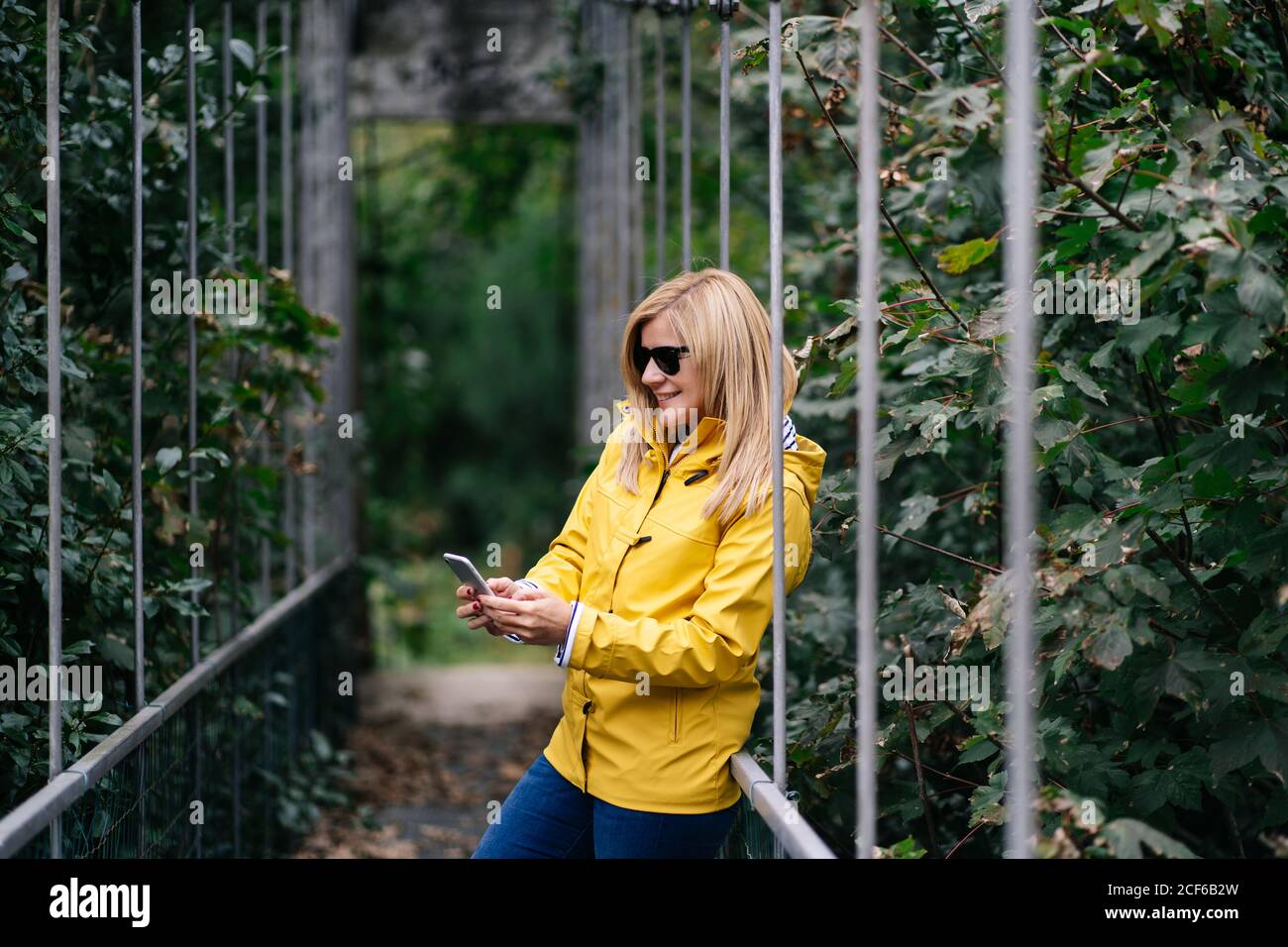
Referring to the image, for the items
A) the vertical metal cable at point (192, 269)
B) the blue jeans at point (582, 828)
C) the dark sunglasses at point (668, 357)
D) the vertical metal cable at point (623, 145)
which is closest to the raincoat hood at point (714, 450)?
the dark sunglasses at point (668, 357)

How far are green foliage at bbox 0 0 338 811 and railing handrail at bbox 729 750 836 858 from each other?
4.39 ft

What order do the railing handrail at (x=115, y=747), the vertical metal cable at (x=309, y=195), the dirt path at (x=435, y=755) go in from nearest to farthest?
the railing handrail at (x=115, y=747) → the dirt path at (x=435, y=755) → the vertical metal cable at (x=309, y=195)

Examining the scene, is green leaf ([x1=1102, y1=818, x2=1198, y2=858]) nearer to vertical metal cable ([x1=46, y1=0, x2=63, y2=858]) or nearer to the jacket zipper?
the jacket zipper

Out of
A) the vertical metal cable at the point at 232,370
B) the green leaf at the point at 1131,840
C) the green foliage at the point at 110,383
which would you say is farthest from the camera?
the vertical metal cable at the point at 232,370

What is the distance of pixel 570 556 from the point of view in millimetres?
2770

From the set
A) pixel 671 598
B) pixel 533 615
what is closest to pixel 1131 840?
pixel 671 598

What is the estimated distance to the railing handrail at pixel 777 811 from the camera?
1.99 m

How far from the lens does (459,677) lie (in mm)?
10398

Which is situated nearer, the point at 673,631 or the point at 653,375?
the point at 673,631

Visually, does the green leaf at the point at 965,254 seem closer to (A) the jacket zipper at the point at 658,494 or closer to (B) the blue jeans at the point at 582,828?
(A) the jacket zipper at the point at 658,494

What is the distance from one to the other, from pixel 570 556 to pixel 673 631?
53cm

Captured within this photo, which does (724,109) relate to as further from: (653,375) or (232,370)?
(232,370)

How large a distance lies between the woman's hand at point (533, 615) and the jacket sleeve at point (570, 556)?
0.77 ft

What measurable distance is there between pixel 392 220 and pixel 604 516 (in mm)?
9386
